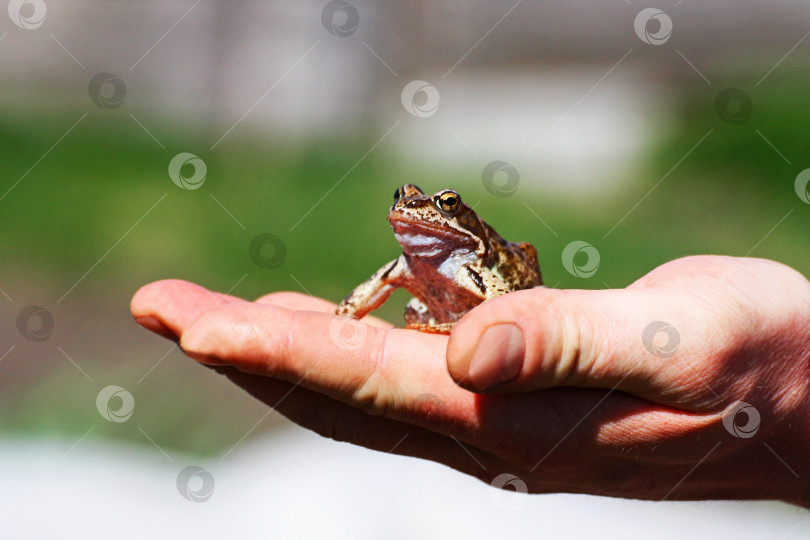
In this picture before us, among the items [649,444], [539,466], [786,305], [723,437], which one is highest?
[786,305]

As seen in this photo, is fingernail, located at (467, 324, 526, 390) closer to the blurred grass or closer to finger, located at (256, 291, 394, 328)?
finger, located at (256, 291, 394, 328)

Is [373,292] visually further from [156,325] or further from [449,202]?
[156,325]

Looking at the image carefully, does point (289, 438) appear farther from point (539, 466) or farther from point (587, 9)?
point (587, 9)

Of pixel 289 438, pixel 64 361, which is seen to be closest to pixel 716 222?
pixel 289 438

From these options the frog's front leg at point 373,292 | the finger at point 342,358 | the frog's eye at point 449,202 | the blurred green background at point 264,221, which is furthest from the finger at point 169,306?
the blurred green background at point 264,221

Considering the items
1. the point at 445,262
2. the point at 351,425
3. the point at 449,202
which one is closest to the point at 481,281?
the point at 445,262

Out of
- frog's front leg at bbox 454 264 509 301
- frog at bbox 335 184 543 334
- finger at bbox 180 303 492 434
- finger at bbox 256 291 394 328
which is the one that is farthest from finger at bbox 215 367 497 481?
finger at bbox 256 291 394 328

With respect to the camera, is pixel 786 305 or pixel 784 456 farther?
pixel 784 456

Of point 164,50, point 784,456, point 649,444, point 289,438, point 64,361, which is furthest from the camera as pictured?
point 164,50

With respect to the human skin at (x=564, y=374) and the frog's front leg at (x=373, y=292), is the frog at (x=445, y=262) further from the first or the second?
the human skin at (x=564, y=374)
